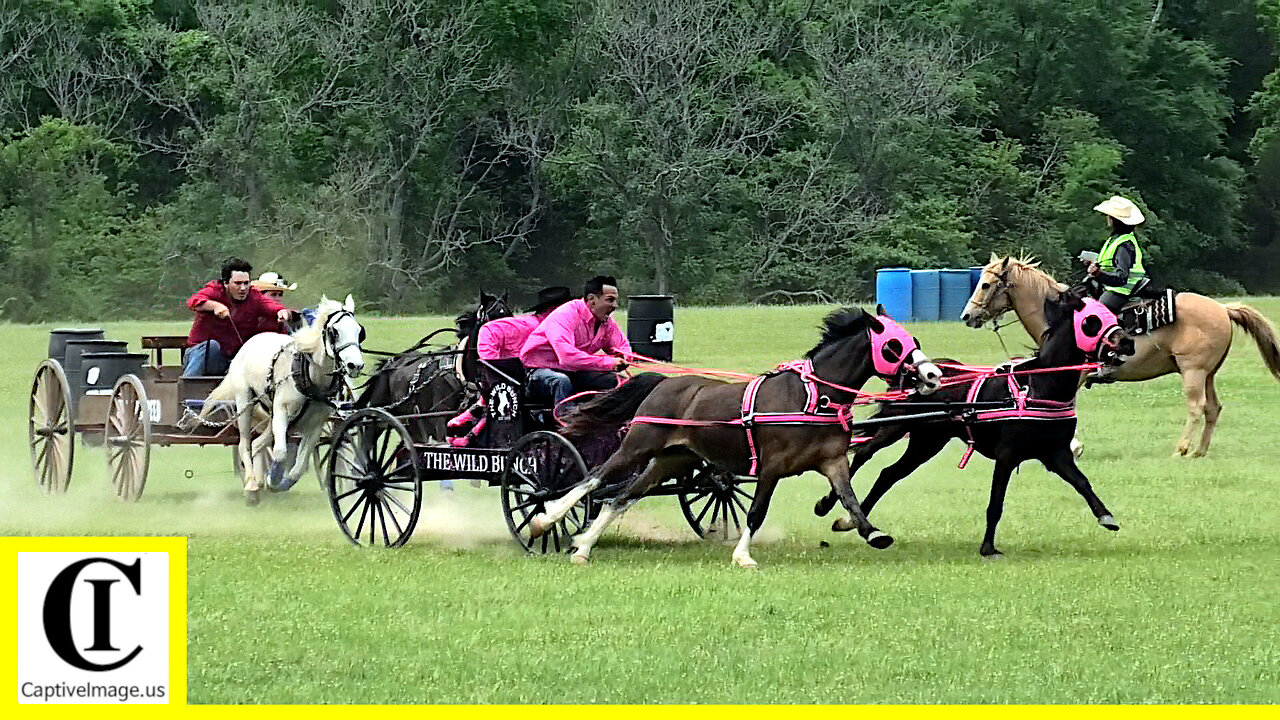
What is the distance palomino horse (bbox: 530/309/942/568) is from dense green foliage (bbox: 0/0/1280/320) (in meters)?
32.5

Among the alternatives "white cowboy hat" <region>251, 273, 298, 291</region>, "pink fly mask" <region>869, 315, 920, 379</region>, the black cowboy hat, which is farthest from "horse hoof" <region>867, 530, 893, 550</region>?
"white cowboy hat" <region>251, 273, 298, 291</region>

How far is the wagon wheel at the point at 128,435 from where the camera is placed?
46.0ft

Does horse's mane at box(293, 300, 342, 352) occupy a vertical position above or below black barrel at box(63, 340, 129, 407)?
above

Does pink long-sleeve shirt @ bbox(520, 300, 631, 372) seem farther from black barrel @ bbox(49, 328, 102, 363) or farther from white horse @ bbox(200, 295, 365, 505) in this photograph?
black barrel @ bbox(49, 328, 102, 363)

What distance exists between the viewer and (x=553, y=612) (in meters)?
9.28

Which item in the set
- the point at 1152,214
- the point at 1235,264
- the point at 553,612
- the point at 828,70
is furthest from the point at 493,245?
the point at 553,612

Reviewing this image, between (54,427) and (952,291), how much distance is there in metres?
23.3

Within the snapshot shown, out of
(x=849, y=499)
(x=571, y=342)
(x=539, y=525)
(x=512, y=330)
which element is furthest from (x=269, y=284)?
(x=849, y=499)

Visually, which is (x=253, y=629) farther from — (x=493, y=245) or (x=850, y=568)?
(x=493, y=245)

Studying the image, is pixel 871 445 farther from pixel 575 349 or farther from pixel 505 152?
pixel 505 152

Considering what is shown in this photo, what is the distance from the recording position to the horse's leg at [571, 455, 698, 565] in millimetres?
11094

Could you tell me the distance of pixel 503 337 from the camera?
12352 millimetres

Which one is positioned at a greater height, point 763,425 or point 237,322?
point 237,322

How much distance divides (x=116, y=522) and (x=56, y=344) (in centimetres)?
472
